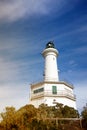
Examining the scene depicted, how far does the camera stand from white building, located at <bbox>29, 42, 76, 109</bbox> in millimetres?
38812

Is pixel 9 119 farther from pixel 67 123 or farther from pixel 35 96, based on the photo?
pixel 35 96

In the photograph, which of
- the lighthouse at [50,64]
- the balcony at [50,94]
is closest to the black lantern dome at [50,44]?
the lighthouse at [50,64]

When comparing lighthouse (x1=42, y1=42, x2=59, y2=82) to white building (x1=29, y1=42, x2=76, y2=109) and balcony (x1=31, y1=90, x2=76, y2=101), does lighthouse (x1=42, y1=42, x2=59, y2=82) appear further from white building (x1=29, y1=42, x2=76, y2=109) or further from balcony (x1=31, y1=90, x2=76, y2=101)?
balcony (x1=31, y1=90, x2=76, y2=101)

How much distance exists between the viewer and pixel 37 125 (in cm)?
2448

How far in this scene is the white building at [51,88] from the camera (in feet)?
127

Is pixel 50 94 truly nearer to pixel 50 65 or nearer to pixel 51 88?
pixel 51 88

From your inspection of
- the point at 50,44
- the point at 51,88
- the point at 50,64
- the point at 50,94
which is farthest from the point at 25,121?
the point at 50,44

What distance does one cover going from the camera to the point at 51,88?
40.0 metres

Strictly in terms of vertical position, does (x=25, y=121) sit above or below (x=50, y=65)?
below

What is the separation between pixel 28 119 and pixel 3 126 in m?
3.09

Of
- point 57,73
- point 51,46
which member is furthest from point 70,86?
point 51,46

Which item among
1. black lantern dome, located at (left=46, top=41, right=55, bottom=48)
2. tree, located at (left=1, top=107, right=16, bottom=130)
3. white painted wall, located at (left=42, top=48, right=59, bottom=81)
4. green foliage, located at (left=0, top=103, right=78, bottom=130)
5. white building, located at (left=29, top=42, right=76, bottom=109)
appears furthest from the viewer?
black lantern dome, located at (left=46, top=41, right=55, bottom=48)

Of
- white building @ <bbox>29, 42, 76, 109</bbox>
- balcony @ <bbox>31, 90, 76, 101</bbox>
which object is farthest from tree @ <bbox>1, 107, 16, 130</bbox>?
balcony @ <bbox>31, 90, 76, 101</bbox>

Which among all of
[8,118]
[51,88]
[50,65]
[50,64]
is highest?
[50,64]
